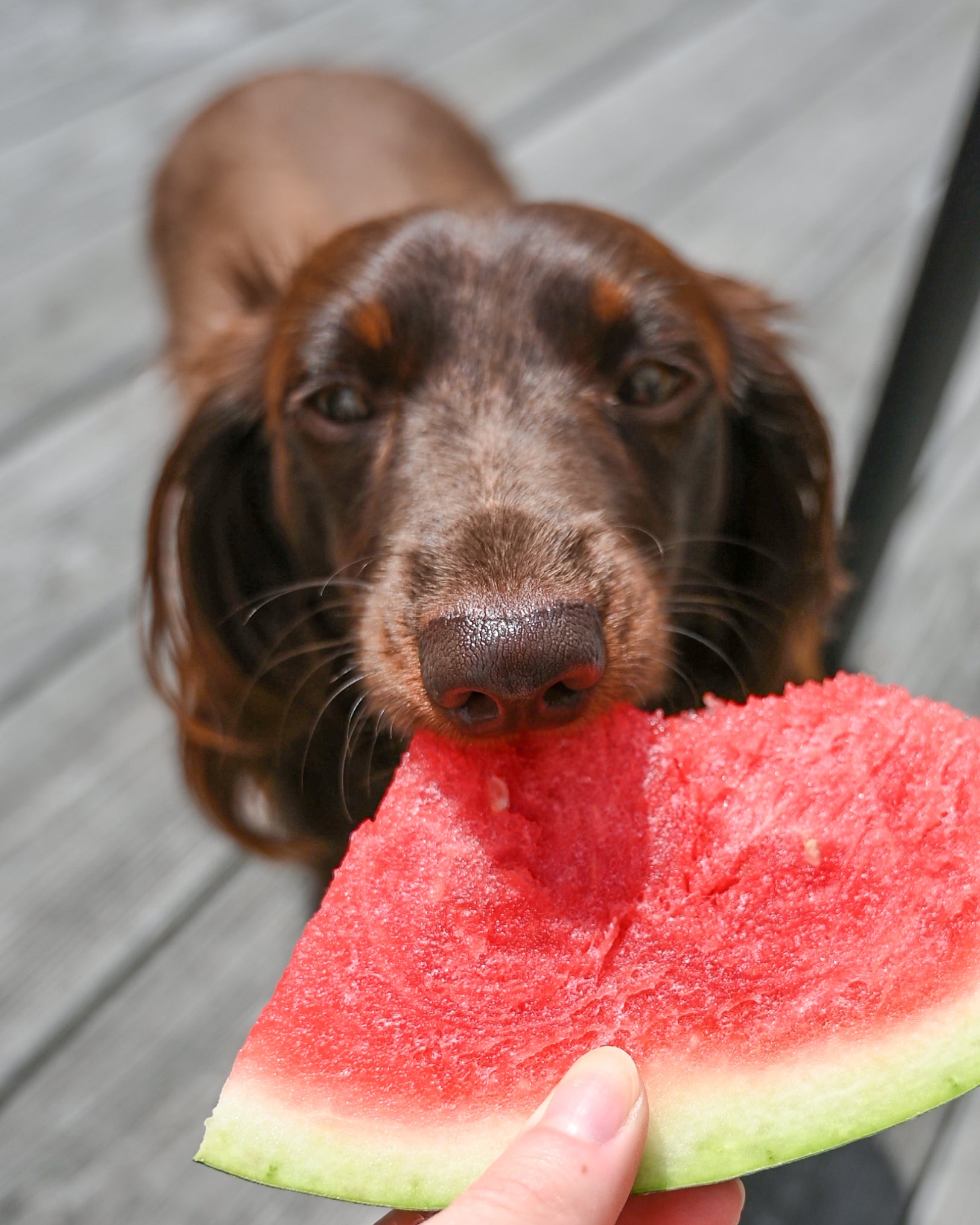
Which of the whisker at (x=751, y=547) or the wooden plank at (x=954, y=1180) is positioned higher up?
the whisker at (x=751, y=547)

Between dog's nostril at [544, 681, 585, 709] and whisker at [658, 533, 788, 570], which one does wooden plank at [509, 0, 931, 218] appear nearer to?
whisker at [658, 533, 788, 570]

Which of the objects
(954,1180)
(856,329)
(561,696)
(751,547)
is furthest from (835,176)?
(561,696)

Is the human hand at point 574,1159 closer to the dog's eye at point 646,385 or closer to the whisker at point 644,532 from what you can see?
the whisker at point 644,532

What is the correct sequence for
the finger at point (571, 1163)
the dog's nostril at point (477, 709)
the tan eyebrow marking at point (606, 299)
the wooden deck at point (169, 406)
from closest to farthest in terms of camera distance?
the finger at point (571, 1163), the dog's nostril at point (477, 709), the tan eyebrow marking at point (606, 299), the wooden deck at point (169, 406)

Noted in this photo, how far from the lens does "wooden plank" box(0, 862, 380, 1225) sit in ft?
6.59

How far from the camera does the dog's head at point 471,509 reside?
1.29 meters

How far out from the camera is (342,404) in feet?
5.70

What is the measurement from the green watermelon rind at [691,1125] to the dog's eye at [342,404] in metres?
1.04

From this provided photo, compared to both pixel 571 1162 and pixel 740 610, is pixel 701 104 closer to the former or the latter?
pixel 740 610

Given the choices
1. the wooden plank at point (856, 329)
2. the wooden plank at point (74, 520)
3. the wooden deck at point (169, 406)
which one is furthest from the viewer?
the wooden plank at point (856, 329)

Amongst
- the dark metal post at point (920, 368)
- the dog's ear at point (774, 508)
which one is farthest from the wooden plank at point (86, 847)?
the dark metal post at point (920, 368)

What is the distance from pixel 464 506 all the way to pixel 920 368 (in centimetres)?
108

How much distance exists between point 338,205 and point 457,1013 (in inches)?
91.6

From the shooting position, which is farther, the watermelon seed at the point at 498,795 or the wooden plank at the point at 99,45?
the wooden plank at the point at 99,45
